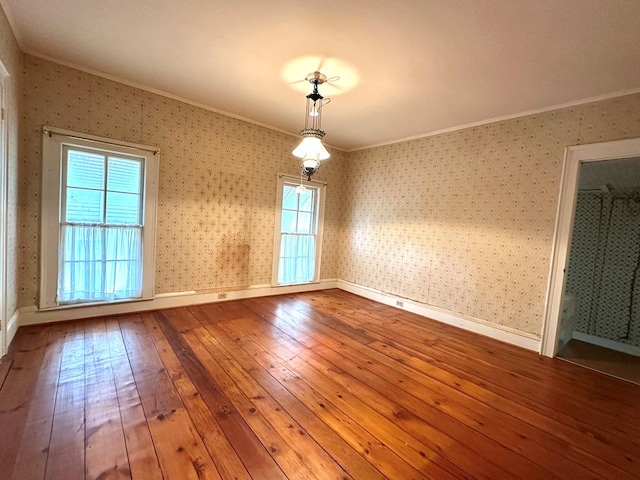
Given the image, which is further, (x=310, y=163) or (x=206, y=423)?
(x=310, y=163)

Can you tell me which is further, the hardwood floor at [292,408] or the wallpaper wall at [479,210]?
the wallpaper wall at [479,210]

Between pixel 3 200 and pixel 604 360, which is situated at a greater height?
pixel 3 200

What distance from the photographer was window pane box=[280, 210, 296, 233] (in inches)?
189

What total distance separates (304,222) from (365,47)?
3.16 metres

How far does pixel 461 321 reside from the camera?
3.74m

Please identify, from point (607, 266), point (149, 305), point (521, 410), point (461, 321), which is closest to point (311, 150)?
point (521, 410)

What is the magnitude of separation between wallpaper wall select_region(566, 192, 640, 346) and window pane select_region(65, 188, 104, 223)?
7.27 m

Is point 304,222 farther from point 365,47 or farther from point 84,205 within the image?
point 365,47

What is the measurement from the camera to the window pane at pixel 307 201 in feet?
16.6

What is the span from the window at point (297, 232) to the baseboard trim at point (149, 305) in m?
0.20

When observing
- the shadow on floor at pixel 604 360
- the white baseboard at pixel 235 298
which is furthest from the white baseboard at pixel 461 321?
the shadow on floor at pixel 604 360

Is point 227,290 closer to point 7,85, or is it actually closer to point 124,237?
point 124,237

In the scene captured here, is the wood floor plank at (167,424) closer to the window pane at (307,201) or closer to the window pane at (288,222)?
the window pane at (288,222)

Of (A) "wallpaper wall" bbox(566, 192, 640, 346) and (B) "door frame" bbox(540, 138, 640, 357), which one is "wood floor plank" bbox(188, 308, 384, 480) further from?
(A) "wallpaper wall" bbox(566, 192, 640, 346)
